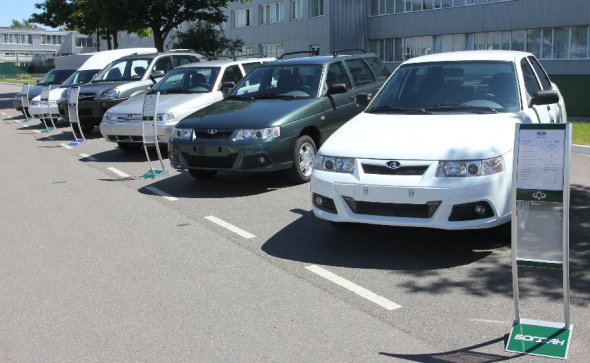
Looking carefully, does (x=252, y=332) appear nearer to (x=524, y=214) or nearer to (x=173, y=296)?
(x=173, y=296)

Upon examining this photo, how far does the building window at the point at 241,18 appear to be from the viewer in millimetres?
58491

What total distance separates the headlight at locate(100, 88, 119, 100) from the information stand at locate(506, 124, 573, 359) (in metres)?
13.0

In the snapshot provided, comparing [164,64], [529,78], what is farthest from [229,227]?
[164,64]

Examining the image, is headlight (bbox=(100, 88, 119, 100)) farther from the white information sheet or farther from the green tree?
the green tree

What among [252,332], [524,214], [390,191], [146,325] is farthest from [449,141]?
[146,325]

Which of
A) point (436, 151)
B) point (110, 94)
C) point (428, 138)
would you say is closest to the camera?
point (436, 151)

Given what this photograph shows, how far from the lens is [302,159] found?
9.48 m

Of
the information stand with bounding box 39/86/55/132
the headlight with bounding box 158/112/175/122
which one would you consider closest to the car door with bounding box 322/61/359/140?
the headlight with bounding box 158/112/175/122

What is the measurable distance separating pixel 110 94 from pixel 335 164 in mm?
11013

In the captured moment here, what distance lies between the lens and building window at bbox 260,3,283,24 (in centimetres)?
5378

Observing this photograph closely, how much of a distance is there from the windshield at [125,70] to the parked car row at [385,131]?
513 cm

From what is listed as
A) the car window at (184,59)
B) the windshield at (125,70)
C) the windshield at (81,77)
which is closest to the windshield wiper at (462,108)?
the car window at (184,59)

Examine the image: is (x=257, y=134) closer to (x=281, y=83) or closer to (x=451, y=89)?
(x=281, y=83)

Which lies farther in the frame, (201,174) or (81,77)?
(81,77)
